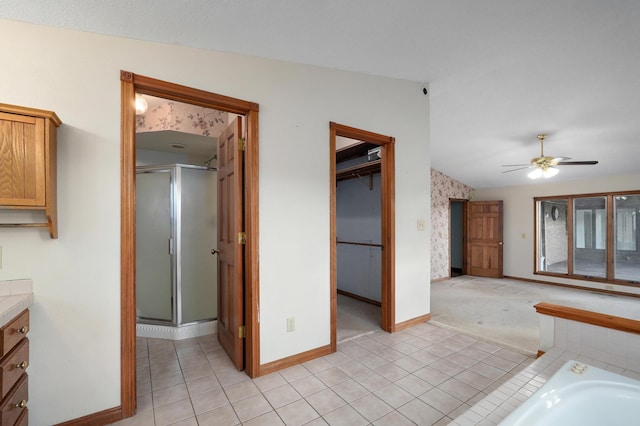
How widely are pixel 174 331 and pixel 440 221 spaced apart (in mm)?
5410

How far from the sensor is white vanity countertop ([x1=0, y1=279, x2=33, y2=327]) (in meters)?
1.33

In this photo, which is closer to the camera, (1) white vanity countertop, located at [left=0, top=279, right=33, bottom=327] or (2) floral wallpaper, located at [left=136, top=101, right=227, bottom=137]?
(1) white vanity countertop, located at [left=0, top=279, right=33, bottom=327]

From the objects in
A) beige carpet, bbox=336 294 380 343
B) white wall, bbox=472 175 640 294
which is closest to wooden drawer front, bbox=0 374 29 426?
beige carpet, bbox=336 294 380 343

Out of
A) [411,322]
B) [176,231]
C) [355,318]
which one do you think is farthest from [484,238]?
[176,231]

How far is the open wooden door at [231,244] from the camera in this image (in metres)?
2.30

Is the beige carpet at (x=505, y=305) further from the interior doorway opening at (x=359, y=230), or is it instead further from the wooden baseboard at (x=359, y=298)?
the interior doorway opening at (x=359, y=230)

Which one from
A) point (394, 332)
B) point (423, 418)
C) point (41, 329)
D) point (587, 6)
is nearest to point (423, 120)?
point (587, 6)

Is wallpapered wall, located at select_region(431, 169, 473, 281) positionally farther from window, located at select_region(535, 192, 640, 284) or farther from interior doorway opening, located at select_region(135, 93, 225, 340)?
interior doorway opening, located at select_region(135, 93, 225, 340)

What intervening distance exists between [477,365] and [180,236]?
121 inches

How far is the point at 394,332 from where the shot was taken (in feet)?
10.1

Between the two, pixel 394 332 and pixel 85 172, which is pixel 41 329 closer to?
pixel 85 172

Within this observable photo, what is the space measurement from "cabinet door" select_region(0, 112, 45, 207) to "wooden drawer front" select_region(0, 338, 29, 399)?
702mm

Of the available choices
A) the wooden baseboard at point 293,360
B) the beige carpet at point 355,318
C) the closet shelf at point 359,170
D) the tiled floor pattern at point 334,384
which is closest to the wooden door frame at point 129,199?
the tiled floor pattern at point 334,384

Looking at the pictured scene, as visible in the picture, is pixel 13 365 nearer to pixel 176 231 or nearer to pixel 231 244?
pixel 231 244
